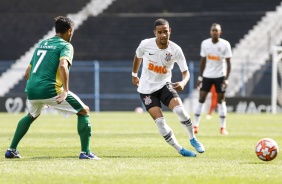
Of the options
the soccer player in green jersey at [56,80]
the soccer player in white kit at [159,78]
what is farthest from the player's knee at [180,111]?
the soccer player in green jersey at [56,80]

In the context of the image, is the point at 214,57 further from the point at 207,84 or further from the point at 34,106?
the point at 34,106

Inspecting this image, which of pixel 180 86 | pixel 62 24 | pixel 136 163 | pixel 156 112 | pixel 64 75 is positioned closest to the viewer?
pixel 136 163

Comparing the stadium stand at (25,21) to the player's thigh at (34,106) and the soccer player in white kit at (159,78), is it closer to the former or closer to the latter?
the soccer player in white kit at (159,78)

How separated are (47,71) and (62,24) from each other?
66 cm

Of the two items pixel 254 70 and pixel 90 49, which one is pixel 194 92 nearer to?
pixel 254 70

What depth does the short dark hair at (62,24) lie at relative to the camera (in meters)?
10.5

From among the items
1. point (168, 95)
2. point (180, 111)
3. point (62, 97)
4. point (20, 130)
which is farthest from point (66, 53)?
point (180, 111)

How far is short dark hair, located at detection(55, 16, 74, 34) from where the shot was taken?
1052 cm

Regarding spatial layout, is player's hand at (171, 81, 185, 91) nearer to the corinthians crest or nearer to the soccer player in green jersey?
the corinthians crest

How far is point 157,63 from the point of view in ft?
38.3

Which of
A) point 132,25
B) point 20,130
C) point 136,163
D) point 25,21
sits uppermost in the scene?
point 25,21

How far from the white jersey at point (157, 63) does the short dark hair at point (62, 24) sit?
5.03 ft

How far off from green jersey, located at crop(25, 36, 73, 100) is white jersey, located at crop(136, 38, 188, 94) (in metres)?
1.54

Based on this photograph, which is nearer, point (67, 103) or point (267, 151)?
point (267, 151)
